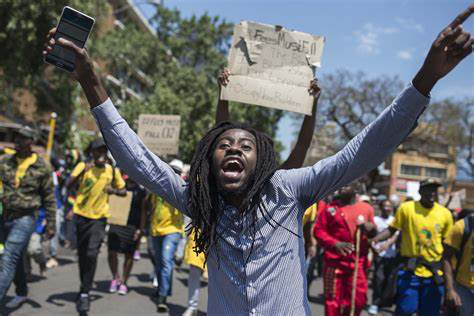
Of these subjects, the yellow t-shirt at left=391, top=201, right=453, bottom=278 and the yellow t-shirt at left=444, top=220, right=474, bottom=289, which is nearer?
the yellow t-shirt at left=444, top=220, right=474, bottom=289

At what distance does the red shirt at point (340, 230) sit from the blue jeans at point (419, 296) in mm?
678

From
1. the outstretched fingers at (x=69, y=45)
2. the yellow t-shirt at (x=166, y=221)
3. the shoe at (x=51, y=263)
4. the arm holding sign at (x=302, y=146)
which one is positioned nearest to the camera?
the outstretched fingers at (x=69, y=45)

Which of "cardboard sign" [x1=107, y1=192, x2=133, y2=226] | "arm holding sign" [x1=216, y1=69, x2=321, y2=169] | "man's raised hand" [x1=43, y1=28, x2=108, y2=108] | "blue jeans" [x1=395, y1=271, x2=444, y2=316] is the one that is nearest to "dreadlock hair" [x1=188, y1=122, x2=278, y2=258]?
"man's raised hand" [x1=43, y1=28, x2=108, y2=108]

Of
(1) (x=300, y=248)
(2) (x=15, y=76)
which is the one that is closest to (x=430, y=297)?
(1) (x=300, y=248)

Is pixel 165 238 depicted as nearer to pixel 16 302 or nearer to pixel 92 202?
pixel 92 202

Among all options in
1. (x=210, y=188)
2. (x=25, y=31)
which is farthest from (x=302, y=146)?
(x=25, y=31)

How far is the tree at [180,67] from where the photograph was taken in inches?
1101

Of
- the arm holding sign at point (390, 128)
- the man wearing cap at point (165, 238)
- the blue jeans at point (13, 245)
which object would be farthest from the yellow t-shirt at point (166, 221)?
the arm holding sign at point (390, 128)

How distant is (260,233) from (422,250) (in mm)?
4050

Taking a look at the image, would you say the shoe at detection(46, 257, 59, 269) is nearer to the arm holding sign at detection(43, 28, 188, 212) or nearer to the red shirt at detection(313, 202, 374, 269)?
the red shirt at detection(313, 202, 374, 269)

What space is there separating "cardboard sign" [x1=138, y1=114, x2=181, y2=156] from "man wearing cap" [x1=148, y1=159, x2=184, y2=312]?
2.73 meters

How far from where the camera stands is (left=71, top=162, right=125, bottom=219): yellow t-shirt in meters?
6.68

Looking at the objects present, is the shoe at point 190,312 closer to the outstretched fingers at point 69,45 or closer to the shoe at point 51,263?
the shoe at point 51,263

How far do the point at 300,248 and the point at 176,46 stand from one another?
30.2 metres
